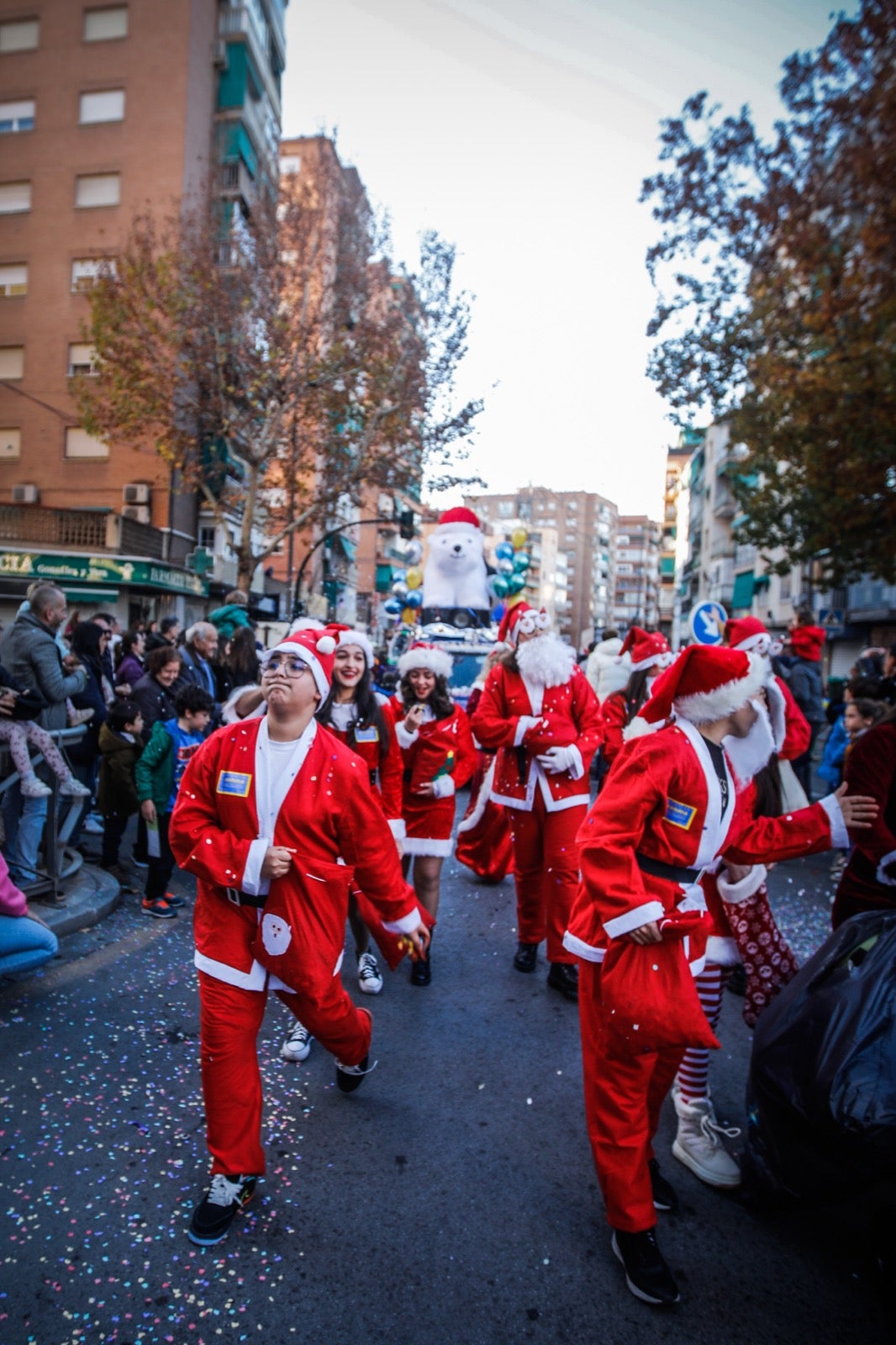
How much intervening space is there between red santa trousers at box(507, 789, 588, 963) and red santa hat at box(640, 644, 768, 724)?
194 centimetres

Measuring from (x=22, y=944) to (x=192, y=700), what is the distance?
238 cm

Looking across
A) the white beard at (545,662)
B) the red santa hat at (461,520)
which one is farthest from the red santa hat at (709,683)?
the red santa hat at (461,520)

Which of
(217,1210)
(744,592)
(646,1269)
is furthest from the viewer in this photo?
(744,592)

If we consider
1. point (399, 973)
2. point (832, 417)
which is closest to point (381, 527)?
point (832, 417)

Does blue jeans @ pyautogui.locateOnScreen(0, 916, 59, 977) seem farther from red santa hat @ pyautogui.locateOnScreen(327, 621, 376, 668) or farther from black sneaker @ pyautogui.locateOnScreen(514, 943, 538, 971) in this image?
black sneaker @ pyautogui.locateOnScreen(514, 943, 538, 971)

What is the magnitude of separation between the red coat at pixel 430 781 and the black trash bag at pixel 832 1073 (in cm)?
246

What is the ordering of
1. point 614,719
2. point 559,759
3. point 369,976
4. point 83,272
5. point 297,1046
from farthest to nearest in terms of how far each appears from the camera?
point 83,272, point 614,719, point 559,759, point 369,976, point 297,1046

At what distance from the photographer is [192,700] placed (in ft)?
17.7

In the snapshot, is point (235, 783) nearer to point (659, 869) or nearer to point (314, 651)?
point (314, 651)

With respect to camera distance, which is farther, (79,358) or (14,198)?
(14,198)

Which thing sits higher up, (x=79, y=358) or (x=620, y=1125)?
(x=79, y=358)

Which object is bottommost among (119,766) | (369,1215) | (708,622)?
(369,1215)

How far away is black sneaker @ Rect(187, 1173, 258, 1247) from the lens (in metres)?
2.46

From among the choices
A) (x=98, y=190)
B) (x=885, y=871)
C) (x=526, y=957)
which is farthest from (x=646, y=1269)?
(x=98, y=190)
